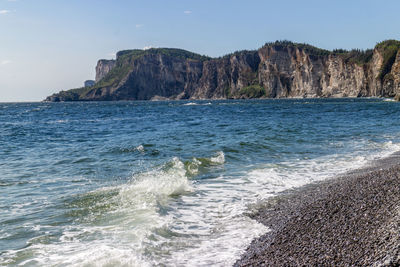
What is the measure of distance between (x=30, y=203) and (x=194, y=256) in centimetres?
592

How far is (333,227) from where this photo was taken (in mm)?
6121

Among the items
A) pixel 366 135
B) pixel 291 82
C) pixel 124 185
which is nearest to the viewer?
pixel 124 185

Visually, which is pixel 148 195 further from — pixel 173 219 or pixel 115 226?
pixel 115 226

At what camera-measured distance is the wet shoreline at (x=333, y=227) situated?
497 cm

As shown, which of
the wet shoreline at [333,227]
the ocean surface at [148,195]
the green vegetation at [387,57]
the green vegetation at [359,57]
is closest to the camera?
the wet shoreline at [333,227]

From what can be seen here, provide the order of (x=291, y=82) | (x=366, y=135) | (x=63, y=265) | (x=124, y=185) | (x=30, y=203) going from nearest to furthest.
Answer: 1. (x=63, y=265)
2. (x=30, y=203)
3. (x=124, y=185)
4. (x=366, y=135)
5. (x=291, y=82)

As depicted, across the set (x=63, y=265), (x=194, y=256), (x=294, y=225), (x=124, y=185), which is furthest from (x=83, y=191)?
(x=294, y=225)

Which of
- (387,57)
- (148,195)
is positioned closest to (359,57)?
(387,57)

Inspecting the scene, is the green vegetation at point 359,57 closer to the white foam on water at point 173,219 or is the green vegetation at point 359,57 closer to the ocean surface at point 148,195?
the ocean surface at point 148,195

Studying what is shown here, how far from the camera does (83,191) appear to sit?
10.8 metres

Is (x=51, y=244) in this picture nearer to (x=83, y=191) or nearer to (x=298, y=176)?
(x=83, y=191)

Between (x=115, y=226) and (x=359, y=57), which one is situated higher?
(x=359, y=57)

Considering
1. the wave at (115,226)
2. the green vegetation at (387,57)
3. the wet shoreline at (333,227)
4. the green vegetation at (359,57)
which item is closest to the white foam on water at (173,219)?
the wave at (115,226)

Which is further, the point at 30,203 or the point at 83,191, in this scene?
the point at 83,191
